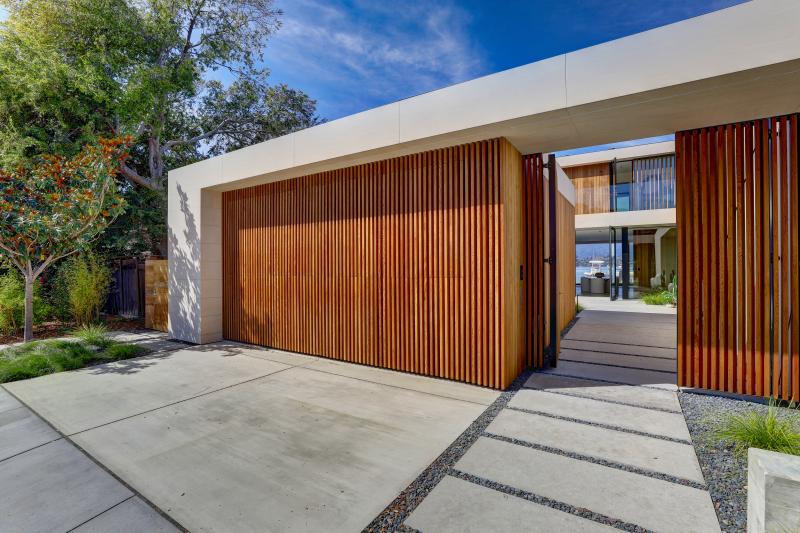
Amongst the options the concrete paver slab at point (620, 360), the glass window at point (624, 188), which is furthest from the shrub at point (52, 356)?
the glass window at point (624, 188)

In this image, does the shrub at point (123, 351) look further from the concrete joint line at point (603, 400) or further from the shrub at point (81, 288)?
the concrete joint line at point (603, 400)

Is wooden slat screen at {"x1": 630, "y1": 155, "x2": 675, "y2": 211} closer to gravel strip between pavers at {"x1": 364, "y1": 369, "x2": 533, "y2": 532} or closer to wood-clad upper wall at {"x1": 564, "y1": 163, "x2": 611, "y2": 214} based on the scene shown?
wood-clad upper wall at {"x1": 564, "y1": 163, "x2": 611, "y2": 214}

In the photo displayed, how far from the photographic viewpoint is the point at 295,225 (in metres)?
5.74

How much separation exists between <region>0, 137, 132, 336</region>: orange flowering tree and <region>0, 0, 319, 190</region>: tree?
2.81 m

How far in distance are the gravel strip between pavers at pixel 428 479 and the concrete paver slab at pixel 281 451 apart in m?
0.06

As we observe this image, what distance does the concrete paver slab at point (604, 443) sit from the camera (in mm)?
2422

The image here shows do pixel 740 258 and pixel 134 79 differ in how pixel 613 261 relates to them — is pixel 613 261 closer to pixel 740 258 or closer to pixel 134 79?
pixel 740 258

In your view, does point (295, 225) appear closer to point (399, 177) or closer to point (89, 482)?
point (399, 177)

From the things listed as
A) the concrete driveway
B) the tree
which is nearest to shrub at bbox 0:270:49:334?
the tree

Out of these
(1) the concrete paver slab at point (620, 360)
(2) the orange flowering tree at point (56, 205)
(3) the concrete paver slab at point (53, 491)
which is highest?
(2) the orange flowering tree at point (56, 205)

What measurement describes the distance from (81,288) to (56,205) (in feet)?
7.36

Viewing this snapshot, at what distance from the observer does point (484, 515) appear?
6.45ft

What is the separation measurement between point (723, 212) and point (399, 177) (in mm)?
3360

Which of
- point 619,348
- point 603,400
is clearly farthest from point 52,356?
point 619,348
